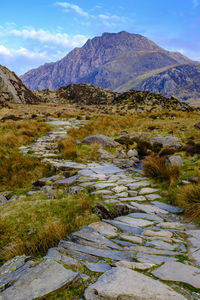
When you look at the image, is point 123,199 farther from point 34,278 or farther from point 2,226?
point 34,278

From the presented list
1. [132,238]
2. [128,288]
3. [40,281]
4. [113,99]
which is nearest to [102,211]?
[132,238]

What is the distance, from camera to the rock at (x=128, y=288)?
1.86 metres

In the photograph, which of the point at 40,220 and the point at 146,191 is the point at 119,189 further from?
the point at 40,220

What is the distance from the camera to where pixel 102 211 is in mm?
4531

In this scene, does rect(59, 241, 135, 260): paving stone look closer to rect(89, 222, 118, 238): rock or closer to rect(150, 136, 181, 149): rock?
rect(89, 222, 118, 238): rock

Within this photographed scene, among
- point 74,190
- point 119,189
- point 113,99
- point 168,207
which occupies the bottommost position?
point 168,207

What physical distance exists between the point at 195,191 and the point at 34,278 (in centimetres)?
373

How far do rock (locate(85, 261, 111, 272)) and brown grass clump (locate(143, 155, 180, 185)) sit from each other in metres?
3.92

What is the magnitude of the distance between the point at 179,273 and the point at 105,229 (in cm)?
155

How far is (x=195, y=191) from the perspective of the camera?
4719 mm

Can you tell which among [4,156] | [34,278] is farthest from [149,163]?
[4,156]

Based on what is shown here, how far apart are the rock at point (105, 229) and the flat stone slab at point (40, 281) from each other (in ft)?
4.17

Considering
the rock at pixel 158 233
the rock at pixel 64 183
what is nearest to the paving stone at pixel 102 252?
the rock at pixel 158 233

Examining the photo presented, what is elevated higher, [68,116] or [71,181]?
[68,116]
